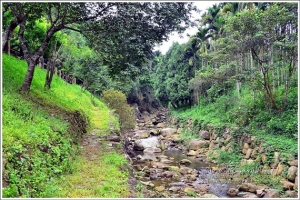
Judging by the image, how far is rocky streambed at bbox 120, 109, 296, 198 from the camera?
33.3 feet

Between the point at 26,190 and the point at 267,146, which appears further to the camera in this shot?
the point at 267,146

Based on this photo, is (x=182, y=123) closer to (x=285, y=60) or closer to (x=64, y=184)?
(x=285, y=60)

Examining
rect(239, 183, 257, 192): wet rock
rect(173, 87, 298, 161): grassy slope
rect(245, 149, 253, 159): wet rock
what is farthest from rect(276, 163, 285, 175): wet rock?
rect(245, 149, 253, 159): wet rock

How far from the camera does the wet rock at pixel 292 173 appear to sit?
396 inches

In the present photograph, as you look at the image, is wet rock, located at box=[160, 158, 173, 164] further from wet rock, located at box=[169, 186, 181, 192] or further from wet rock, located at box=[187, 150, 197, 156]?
wet rock, located at box=[169, 186, 181, 192]

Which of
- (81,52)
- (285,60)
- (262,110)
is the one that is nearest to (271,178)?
(262,110)

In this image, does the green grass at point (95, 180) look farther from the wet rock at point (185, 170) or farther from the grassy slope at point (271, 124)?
the grassy slope at point (271, 124)

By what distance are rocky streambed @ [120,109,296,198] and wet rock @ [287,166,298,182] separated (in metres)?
0.94

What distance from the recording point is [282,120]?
13.0 meters

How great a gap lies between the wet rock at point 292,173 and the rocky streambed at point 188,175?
0.94 meters

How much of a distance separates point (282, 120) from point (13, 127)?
1200 centimetres

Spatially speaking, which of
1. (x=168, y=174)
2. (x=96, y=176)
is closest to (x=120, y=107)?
(x=168, y=174)

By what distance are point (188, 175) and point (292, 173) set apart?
4801 mm

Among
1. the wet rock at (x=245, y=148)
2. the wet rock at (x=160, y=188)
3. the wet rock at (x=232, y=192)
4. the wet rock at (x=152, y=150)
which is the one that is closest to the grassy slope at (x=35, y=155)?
the wet rock at (x=160, y=188)
